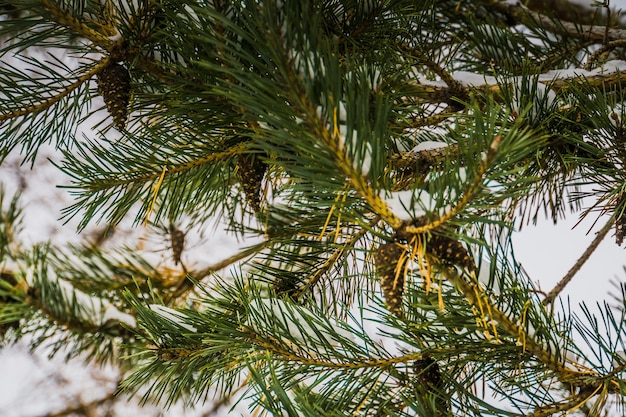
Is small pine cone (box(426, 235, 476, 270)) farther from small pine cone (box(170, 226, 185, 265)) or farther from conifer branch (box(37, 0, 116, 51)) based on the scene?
small pine cone (box(170, 226, 185, 265))

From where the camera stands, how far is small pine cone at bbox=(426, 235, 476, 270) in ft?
1.16

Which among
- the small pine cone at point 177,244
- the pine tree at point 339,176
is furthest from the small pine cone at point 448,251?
the small pine cone at point 177,244

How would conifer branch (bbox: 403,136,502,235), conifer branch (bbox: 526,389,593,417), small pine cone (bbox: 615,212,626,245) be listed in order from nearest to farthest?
conifer branch (bbox: 403,136,502,235) < conifer branch (bbox: 526,389,593,417) < small pine cone (bbox: 615,212,626,245)

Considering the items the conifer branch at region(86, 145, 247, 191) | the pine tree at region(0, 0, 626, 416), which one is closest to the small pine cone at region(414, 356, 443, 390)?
the pine tree at region(0, 0, 626, 416)

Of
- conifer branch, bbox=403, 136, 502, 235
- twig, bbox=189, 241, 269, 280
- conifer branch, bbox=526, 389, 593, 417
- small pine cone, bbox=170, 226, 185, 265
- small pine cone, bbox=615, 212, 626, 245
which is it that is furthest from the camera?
small pine cone, bbox=170, 226, 185, 265

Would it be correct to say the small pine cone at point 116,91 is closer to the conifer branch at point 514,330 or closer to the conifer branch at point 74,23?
the conifer branch at point 74,23

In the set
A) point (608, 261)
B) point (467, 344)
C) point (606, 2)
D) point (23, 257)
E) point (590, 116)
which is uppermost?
point (608, 261)

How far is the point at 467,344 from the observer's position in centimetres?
44

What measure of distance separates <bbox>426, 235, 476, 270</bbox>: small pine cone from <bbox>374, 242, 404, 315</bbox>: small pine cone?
0.02 meters

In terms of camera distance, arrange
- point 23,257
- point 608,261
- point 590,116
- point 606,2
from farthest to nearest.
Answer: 1. point 608,261
2. point 23,257
3. point 606,2
4. point 590,116

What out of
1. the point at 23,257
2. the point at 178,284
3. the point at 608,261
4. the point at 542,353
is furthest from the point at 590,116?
the point at 608,261

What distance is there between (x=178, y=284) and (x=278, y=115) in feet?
2.78

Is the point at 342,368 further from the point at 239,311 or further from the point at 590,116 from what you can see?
the point at 590,116

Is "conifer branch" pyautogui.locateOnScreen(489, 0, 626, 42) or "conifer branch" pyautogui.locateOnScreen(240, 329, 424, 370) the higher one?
"conifer branch" pyautogui.locateOnScreen(489, 0, 626, 42)
